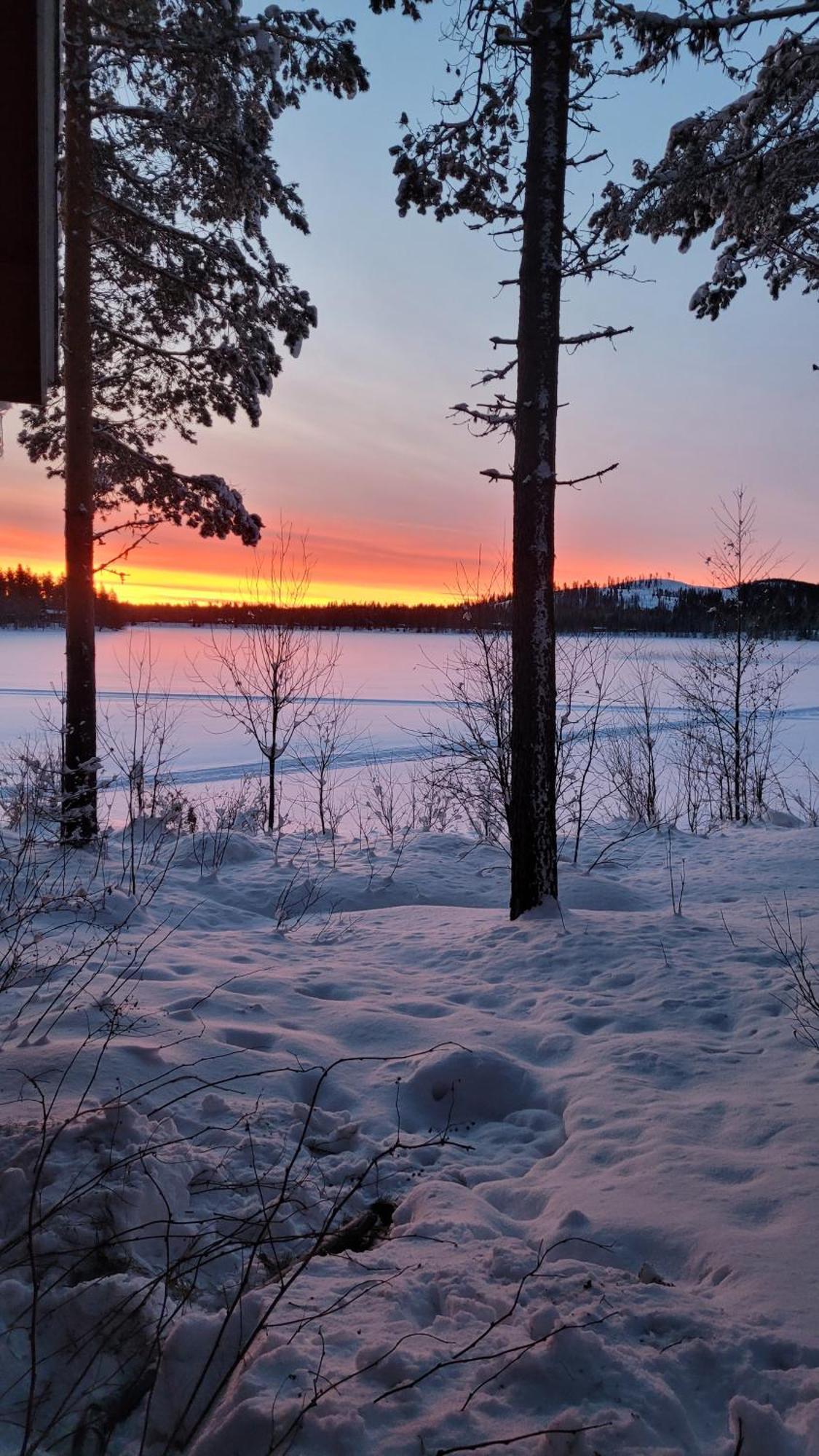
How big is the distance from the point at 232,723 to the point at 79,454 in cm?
2143

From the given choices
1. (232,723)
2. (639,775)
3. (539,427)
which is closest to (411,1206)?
(539,427)

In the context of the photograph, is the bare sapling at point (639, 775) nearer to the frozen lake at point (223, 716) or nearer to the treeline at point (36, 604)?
the frozen lake at point (223, 716)

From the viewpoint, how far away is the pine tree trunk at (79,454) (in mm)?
8055

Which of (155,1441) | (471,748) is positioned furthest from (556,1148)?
(471,748)

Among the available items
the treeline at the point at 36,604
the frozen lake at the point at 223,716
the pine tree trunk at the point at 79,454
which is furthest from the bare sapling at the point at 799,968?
the treeline at the point at 36,604

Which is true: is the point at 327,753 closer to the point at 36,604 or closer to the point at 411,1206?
the point at 411,1206

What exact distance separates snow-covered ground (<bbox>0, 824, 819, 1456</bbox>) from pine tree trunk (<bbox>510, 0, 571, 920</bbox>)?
1.78 metres

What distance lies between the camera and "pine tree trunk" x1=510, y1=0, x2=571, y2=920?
6.36m

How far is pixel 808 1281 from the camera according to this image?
237 centimetres

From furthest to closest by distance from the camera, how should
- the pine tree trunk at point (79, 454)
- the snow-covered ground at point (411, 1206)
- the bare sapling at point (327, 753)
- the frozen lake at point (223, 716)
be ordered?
the frozen lake at point (223, 716) → the bare sapling at point (327, 753) → the pine tree trunk at point (79, 454) → the snow-covered ground at point (411, 1206)

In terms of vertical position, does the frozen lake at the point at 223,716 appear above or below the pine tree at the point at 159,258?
below

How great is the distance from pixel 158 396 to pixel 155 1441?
393 inches

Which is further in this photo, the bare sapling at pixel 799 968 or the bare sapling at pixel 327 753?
the bare sapling at pixel 327 753

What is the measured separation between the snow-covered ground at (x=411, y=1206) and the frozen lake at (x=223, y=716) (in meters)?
5.86
